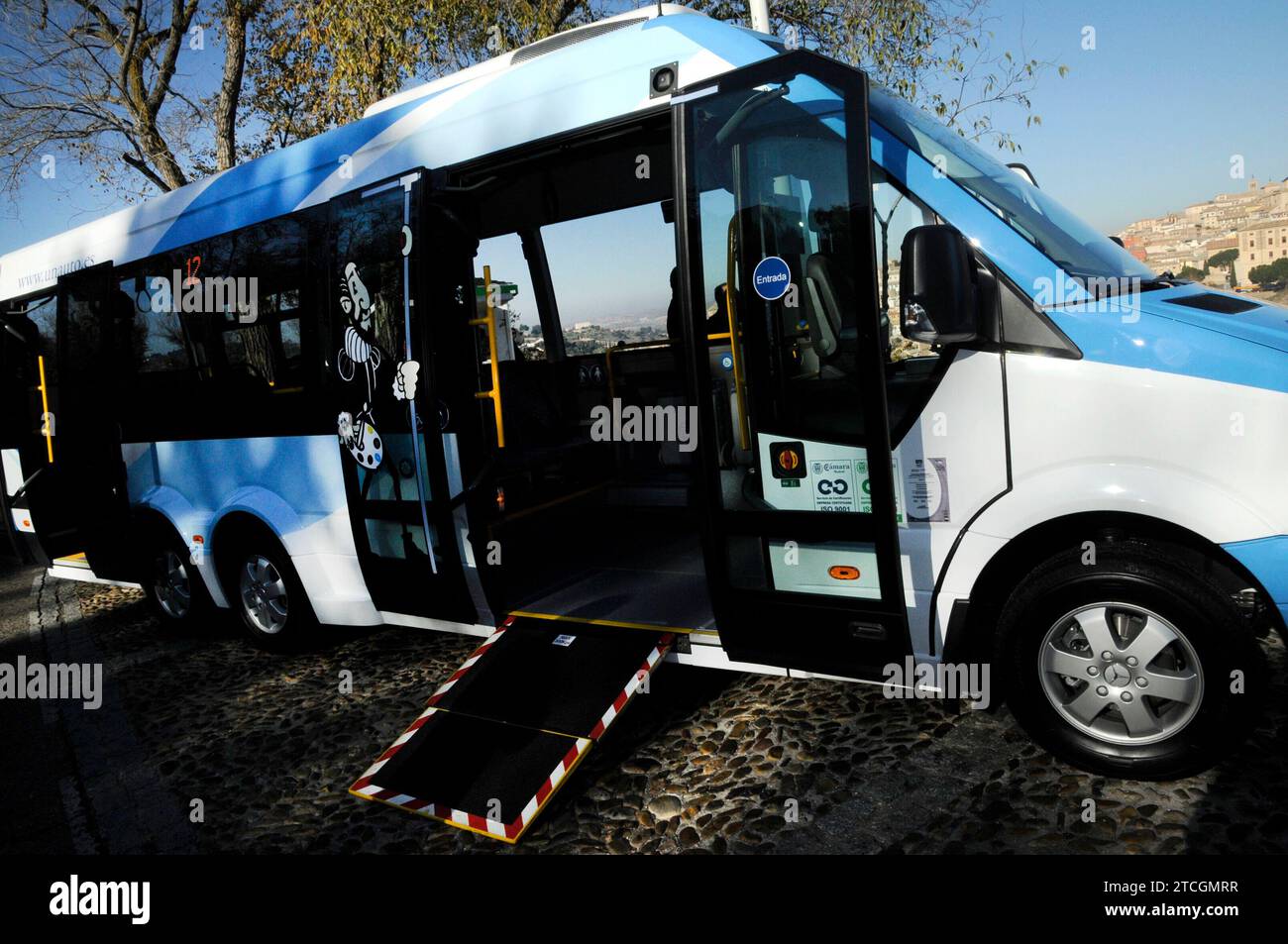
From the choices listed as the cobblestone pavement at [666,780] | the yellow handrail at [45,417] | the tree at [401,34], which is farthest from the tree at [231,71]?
the cobblestone pavement at [666,780]

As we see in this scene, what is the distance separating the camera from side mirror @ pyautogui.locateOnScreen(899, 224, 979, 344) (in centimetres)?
307

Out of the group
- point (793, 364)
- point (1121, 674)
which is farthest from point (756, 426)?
point (1121, 674)

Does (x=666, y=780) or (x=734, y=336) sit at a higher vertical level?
(x=734, y=336)

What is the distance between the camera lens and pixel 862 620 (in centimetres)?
352

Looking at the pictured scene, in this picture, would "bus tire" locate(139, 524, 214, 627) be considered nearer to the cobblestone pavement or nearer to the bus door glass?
the cobblestone pavement

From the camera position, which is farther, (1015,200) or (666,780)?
(666,780)

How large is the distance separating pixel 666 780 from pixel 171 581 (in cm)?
462

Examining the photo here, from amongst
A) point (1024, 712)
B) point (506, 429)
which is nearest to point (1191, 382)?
point (1024, 712)

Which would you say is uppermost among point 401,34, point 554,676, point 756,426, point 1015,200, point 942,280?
point 401,34

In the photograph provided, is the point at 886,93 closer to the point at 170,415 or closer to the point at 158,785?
the point at 158,785

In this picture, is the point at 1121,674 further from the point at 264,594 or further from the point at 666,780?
the point at 264,594

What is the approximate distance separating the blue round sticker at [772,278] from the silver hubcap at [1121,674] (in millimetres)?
1603

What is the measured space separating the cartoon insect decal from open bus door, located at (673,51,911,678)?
6.46ft

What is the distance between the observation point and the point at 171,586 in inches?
263
